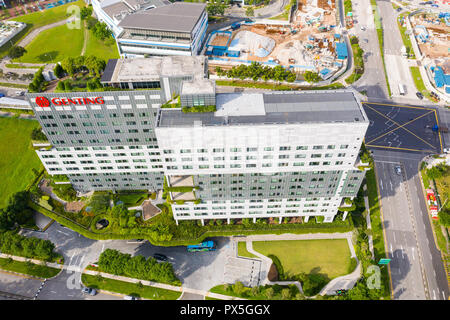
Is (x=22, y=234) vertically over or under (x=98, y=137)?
under

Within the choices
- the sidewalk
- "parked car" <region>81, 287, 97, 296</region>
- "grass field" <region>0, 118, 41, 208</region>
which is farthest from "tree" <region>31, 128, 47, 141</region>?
"parked car" <region>81, 287, 97, 296</region>

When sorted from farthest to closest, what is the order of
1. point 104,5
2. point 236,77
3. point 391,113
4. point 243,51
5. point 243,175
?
point 104,5 → point 243,51 → point 236,77 → point 391,113 → point 243,175

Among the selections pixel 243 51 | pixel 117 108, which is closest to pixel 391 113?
pixel 243 51

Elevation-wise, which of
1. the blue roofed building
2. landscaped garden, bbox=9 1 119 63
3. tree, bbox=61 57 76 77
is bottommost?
the blue roofed building

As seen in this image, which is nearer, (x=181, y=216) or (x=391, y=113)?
(x=181, y=216)

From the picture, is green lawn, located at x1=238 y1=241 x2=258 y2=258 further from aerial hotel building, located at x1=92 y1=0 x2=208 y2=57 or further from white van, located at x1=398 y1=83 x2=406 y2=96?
white van, located at x1=398 y1=83 x2=406 y2=96

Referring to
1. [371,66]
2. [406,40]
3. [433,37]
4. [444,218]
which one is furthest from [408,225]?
[433,37]

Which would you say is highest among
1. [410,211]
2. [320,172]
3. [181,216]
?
[320,172]

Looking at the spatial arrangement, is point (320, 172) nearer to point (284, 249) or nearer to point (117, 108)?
point (284, 249)
